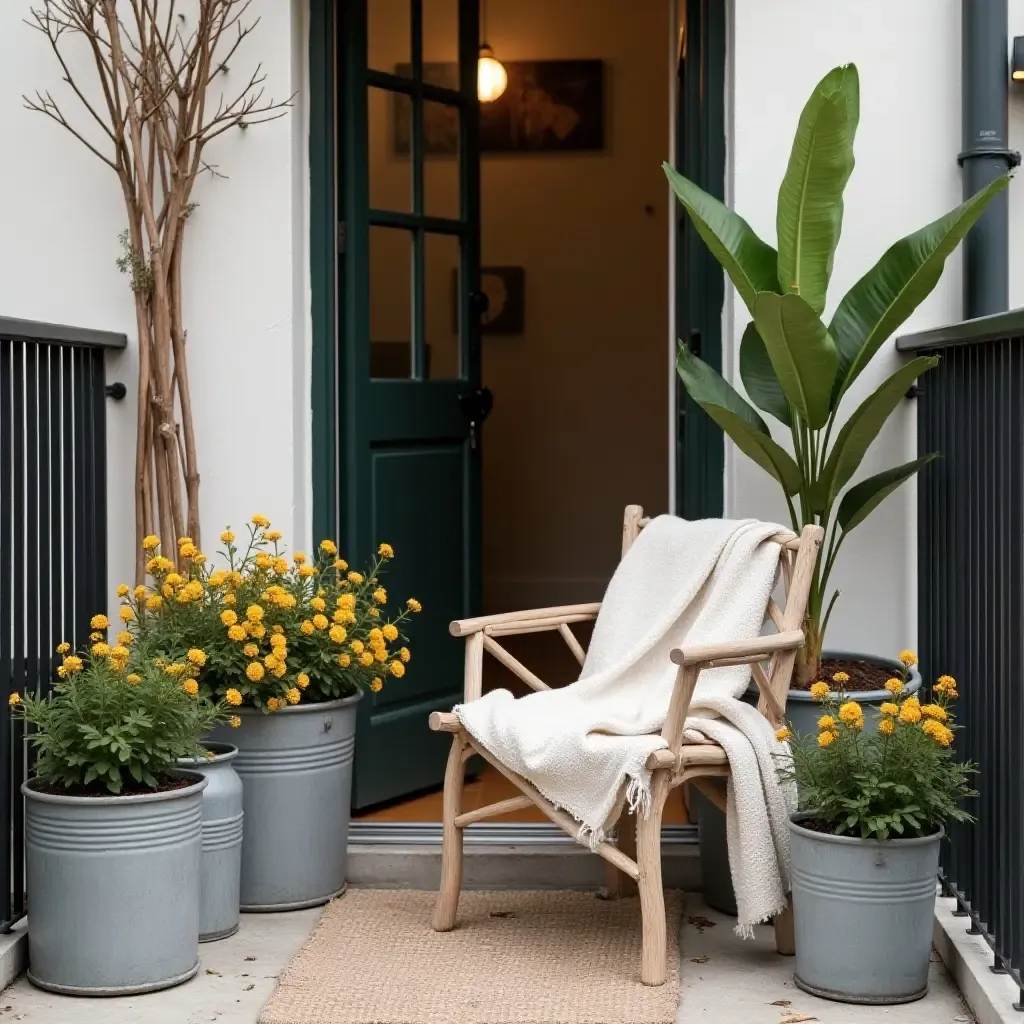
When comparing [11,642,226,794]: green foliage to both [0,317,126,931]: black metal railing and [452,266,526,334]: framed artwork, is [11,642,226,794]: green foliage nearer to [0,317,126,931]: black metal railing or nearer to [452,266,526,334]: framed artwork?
[0,317,126,931]: black metal railing

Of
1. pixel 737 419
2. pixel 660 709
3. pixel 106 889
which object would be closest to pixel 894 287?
pixel 737 419

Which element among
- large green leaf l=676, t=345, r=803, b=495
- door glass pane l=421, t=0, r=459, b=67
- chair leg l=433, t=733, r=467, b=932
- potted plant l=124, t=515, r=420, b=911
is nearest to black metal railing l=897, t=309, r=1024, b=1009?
large green leaf l=676, t=345, r=803, b=495

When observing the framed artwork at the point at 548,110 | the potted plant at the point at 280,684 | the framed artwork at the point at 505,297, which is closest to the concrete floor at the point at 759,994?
Result: the potted plant at the point at 280,684

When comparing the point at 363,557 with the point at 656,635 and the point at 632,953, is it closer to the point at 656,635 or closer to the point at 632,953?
the point at 656,635

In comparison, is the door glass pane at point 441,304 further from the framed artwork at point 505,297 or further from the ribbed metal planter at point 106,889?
the framed artwork at point 505,297

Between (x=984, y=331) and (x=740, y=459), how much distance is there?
3.24 feet

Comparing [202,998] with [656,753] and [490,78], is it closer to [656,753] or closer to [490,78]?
[656,753]

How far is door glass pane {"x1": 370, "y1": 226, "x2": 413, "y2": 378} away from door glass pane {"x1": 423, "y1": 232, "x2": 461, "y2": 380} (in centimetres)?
7

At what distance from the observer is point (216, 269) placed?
390cm

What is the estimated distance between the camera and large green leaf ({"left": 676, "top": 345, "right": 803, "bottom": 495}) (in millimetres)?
3361

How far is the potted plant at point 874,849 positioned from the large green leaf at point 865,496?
0.59m

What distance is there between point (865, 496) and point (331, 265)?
146cm

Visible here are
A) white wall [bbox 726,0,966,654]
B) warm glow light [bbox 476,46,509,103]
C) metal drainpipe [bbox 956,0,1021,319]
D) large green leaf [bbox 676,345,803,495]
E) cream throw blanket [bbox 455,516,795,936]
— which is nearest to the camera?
cream throw blanket [bbox 455,516,795,936]

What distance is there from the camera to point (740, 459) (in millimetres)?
3785
